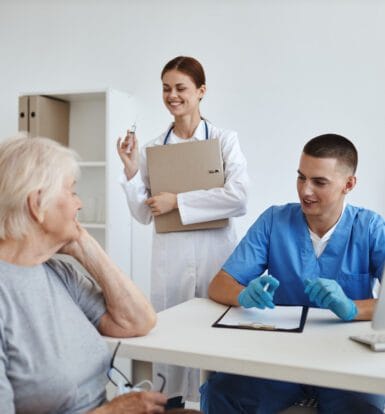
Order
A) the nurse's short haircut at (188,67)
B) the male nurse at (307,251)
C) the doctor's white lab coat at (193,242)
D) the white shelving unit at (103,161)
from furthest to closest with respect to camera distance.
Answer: the white shelving unit at (103,161)
the nurse's short haircut at (188,67)
the doctor's white lab coat at (193,242)
the male nurse at (307,251)

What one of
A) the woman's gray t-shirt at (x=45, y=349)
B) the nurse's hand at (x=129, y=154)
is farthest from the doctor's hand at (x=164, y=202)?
the woman's gray t-shirt at (x=45, y=349)

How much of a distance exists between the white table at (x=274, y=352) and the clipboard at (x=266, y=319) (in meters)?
0.03

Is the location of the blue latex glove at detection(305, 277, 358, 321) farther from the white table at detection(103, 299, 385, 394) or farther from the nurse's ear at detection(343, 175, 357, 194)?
the nurse's ear at detection(343, 175, 357, 194)

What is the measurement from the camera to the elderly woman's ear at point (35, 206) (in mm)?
1096

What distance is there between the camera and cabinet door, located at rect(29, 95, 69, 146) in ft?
10.4

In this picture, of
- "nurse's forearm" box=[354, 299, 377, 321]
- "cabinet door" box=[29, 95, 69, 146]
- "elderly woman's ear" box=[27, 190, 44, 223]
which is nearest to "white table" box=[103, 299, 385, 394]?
"nurse's forearm" box=[354, 299, 377, 321]

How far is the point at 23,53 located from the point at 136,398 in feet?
10.0

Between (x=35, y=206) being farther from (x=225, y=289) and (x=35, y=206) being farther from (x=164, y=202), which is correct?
(x=164, y=202)

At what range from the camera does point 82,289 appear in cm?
126

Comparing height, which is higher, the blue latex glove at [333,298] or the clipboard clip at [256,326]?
the blue latex glove at [333,298]

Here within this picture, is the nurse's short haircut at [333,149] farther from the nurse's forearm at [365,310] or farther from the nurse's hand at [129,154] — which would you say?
the nurse's hand at [129,154]

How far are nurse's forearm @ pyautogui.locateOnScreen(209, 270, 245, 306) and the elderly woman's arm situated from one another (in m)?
A: 0.38

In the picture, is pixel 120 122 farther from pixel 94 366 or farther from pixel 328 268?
pixel 94 366

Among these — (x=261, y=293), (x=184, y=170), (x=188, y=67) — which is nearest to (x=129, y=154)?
(x=184, y=170)
